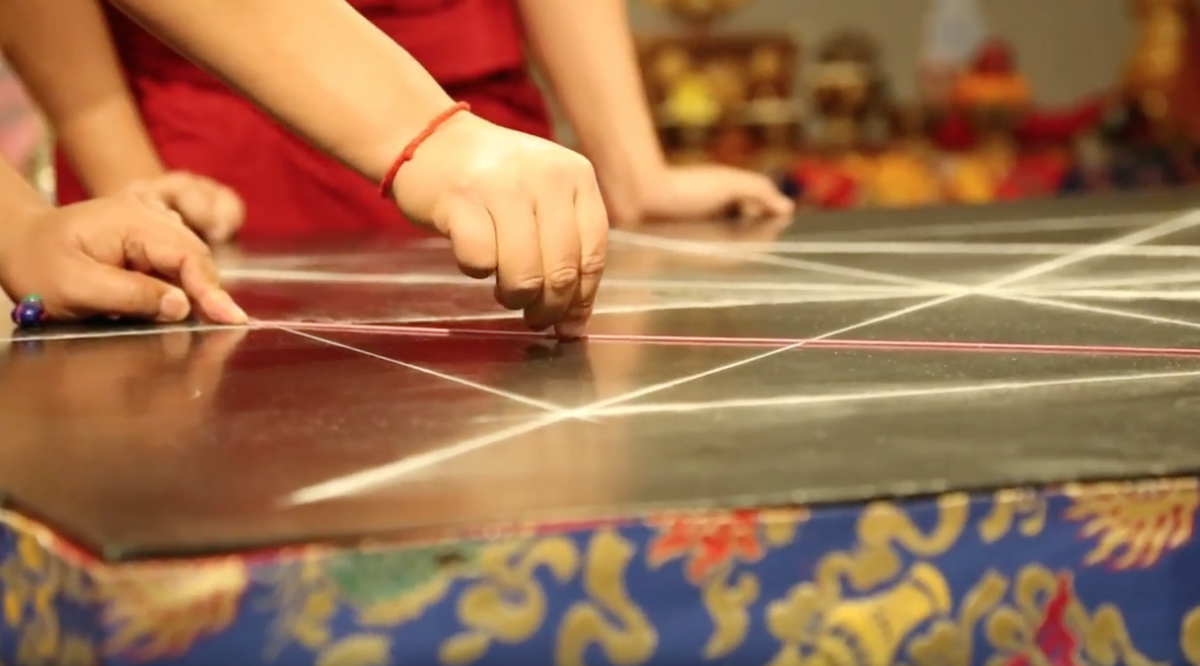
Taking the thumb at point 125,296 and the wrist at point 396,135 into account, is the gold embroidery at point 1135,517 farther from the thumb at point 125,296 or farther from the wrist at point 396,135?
the thumb at point 125,296

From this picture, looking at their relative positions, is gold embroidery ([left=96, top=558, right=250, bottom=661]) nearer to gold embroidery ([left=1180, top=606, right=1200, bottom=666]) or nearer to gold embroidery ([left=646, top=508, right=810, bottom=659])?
gold embroidery ([left=646, top=508, right=810, bottom=659])

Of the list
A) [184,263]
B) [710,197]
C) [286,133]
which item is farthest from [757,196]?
[184,263]

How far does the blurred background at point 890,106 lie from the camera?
8.17ft

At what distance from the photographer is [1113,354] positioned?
0.56 metres

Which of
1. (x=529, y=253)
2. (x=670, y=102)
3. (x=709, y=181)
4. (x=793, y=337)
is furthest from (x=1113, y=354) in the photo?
(x=670, y=102)

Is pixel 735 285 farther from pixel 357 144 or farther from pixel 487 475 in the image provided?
pixel 487 475

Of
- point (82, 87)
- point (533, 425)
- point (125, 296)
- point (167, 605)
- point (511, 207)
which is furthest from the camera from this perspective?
point (82, 87)

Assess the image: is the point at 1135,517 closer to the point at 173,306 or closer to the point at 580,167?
the point at 580,167

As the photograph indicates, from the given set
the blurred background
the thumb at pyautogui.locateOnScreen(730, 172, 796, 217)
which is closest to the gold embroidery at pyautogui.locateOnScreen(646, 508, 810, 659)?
the thumb at pyautogui.locateOnScreen(730, 172, 796, 217)

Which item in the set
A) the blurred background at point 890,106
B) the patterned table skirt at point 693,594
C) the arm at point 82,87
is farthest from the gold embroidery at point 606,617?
the blurred background at point 890,106

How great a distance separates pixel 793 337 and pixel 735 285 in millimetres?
193

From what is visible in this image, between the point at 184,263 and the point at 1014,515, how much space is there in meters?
0.49

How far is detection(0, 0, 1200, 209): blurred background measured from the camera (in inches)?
98.0

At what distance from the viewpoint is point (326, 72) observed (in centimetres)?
57
